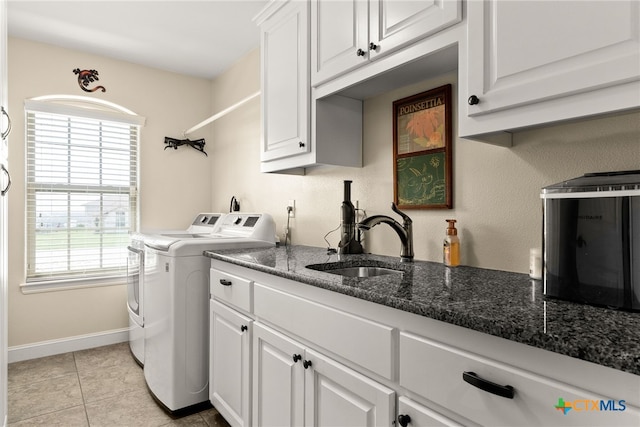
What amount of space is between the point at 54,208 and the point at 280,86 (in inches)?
87.4

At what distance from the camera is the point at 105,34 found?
277cm

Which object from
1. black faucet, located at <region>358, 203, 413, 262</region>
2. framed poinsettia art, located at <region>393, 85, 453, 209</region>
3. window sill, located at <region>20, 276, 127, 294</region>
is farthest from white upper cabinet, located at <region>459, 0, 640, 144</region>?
window sill, located at <region>20, 276, 127, 294</region>

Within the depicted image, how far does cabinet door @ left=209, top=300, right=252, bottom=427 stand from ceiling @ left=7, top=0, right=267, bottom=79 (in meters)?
1.92

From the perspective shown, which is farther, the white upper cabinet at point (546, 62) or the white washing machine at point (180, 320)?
the white washing machine at point (180, 320)

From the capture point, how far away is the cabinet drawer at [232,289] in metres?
1.68

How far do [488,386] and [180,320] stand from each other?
1.74 metres

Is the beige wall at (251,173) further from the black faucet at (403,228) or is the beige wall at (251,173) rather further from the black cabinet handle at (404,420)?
the black cabinet handle at (404,420)

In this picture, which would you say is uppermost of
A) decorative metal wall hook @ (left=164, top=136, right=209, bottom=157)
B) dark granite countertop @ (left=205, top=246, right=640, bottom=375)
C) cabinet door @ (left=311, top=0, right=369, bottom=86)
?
cabinet door @ (left=311, top=0, right=369, bottom=86)

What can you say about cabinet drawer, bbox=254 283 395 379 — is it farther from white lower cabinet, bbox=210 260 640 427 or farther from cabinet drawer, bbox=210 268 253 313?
cabinet drawer, bbox=210 268 253 313

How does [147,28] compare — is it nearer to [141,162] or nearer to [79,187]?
[141,162]

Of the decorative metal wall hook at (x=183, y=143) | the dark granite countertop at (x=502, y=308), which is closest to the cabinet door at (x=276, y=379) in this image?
the dark granite countertop at (x=502, y=308)

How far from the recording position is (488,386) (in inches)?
30.2

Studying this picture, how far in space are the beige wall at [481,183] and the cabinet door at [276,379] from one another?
2.45ft

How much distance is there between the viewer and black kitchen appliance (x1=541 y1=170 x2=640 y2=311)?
0.86 metres
